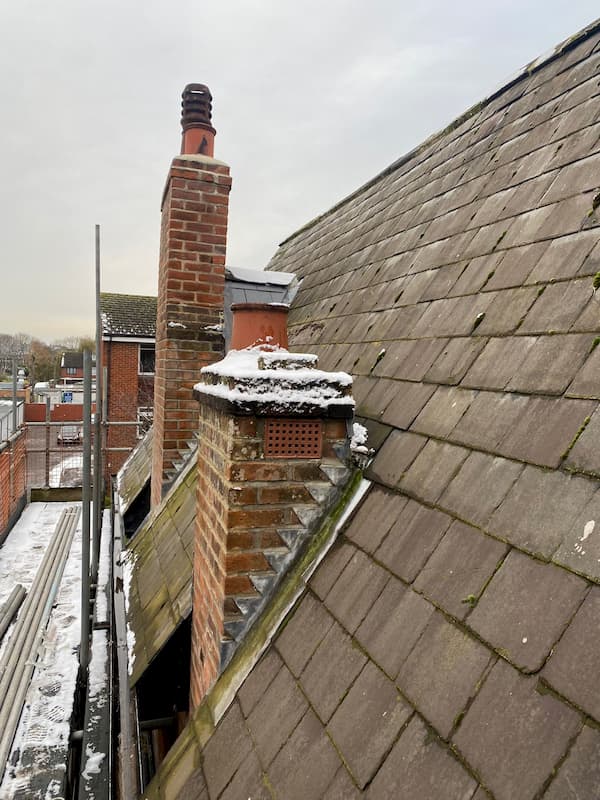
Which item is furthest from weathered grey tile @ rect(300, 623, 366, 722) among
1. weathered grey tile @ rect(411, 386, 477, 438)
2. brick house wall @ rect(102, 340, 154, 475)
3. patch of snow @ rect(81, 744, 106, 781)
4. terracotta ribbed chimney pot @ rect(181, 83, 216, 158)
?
brick house wall @ rect(102, 340, 154, 475)

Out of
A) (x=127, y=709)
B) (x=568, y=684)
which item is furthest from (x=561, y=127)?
(x=127, y=709)

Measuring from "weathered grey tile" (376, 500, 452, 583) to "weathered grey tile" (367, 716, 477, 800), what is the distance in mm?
452

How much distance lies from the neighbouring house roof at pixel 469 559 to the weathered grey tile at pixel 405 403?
0.5 inches

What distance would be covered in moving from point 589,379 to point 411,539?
74 cm

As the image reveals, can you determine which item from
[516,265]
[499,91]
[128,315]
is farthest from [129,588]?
[128,315]

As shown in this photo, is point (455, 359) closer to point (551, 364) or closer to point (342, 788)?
point (551, 364)

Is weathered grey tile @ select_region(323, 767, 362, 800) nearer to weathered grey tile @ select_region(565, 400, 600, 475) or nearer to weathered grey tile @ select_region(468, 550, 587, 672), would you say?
weathered grey tile @ select_region(468, 550, 587, 672)

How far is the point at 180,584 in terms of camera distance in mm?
3283

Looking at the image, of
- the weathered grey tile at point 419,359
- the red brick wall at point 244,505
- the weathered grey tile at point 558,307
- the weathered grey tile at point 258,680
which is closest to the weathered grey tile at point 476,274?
the weathered grey tile at point 419,359

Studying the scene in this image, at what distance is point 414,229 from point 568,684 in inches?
138

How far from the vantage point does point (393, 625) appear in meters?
1.57

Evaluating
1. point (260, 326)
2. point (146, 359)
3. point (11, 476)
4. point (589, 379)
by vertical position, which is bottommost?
point (11, 476)

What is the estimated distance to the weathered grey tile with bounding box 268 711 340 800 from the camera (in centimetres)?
142

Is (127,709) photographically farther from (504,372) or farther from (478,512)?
(504,372)
